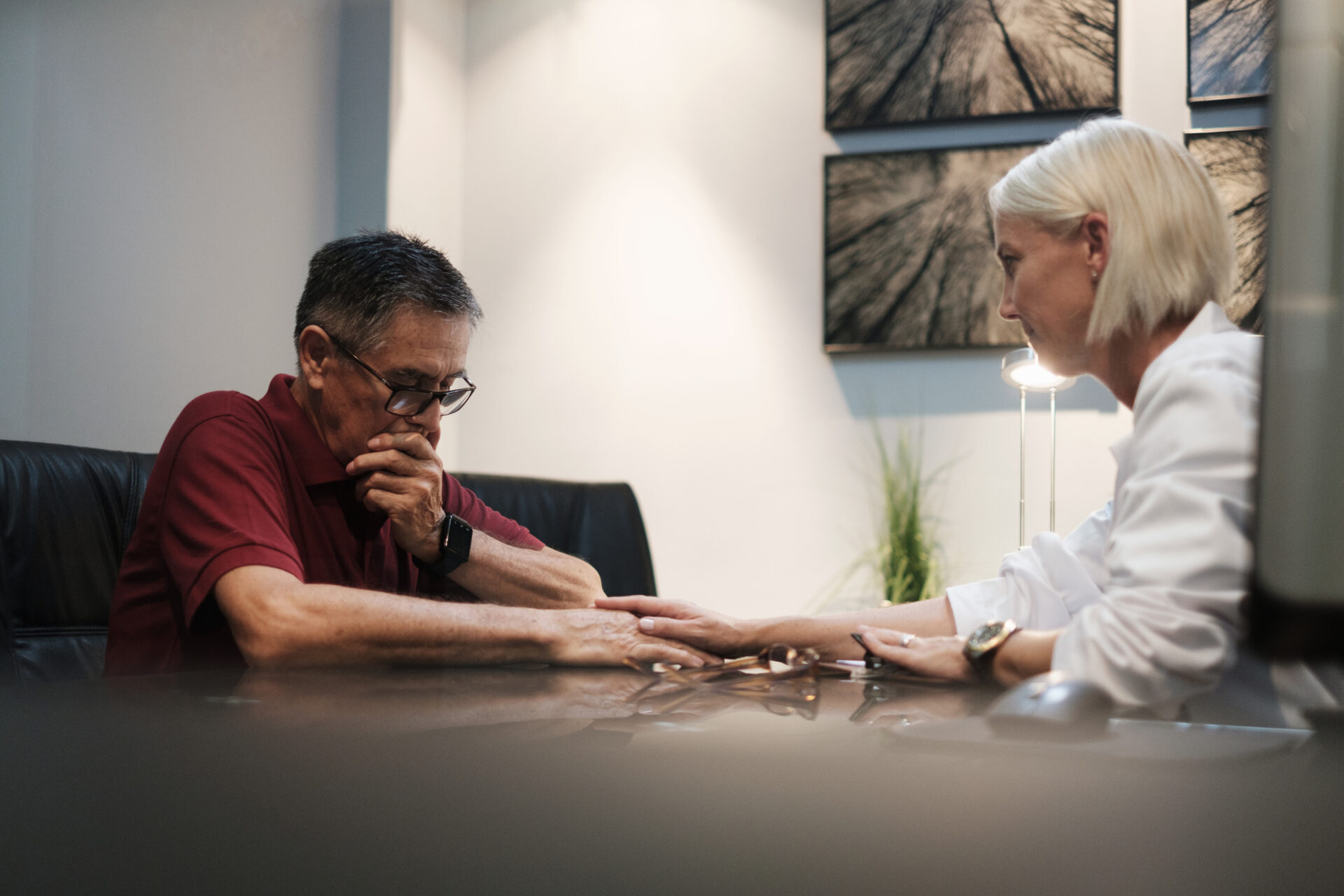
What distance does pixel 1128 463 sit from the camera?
357 millimetres

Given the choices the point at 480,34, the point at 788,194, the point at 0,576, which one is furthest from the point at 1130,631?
the point at 480,34

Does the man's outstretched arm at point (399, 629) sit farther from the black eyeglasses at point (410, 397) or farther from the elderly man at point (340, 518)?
the black eyeglasses at point (410, 397)

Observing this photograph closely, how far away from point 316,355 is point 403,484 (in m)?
0.22

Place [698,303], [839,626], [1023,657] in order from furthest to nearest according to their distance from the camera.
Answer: [698,303] < [839,626] < [1023,657]

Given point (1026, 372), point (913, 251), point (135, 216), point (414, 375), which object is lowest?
point (414, 375)

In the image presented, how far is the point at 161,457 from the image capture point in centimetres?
117

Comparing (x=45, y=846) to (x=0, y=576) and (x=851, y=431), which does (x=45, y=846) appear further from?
(x=851, y=431)

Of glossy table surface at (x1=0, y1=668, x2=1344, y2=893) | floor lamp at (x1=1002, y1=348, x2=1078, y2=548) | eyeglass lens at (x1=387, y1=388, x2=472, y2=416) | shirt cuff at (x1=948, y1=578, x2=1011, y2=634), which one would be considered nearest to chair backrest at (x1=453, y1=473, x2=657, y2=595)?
eyeglass lens at (x1=387, y1=388, x2=472, y2=416)

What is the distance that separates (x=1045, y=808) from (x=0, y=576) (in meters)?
1.65

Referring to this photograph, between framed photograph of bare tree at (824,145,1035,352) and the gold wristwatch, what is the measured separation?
262 centimetres

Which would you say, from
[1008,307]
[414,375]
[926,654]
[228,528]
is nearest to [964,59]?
[414,375]

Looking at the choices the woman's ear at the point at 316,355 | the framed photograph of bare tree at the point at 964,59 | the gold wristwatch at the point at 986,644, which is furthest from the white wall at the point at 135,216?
the gold wristwatch at the point at 986,644

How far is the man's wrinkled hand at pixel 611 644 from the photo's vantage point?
0.72 meters

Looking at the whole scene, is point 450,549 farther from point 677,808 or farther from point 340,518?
point 677,808
